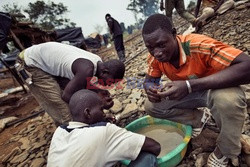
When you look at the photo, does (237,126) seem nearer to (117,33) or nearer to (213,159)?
(213,159)

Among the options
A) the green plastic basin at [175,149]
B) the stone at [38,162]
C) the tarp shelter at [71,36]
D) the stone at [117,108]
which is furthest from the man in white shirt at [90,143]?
the tarp shelter at [71,36]

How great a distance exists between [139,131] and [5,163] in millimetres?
2183

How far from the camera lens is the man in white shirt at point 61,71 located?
1.93 meters

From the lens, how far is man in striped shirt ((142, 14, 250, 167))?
4.26ft

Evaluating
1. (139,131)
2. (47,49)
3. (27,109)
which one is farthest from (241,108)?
(27,109)

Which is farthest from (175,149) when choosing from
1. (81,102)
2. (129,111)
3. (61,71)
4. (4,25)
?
(4,25)

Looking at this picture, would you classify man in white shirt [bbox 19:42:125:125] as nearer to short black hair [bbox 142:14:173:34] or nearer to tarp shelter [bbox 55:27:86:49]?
short black hair [bbox 142:14:173:34]

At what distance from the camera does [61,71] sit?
226 centimetres

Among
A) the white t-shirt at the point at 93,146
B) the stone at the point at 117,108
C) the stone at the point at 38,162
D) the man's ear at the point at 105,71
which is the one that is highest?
the man's ear at the point at 105,71

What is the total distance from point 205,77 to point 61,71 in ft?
5.53

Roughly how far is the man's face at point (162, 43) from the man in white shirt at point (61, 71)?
2.00ft

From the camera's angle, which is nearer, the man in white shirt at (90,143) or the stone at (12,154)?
the man in white shirt at (90,143)

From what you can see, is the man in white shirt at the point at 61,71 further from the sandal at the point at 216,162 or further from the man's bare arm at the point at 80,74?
the sandal at the point at 216,162

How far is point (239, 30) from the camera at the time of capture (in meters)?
4.26
